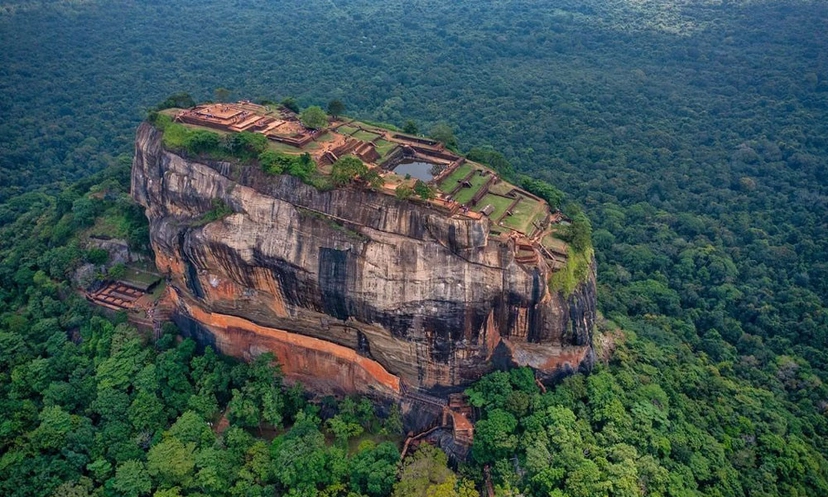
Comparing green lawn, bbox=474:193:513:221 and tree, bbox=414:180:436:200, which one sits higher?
tree, bbox=414:180:436:200

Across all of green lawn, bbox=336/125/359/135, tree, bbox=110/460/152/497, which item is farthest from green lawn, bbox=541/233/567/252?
tree, bbox=110/460/152/497

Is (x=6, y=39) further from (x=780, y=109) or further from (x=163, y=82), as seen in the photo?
(x=780, y=109)

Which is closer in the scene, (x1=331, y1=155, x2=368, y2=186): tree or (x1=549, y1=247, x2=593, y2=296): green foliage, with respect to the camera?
(x1=549, y1=247, x2=593, y2=296): green foliage

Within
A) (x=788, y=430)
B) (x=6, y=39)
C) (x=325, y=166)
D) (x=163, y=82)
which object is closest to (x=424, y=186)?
(x=325, y=166)

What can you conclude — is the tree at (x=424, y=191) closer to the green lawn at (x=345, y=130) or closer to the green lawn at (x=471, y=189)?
the green lawn at (x=471, y=189)

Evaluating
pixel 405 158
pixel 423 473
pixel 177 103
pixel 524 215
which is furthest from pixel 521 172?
pixel 423 473

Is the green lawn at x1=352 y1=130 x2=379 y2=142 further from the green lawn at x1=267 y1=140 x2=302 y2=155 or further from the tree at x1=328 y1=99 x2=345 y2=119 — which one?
the green lawn at x1=267 y1=140 x2=302 y2=155
